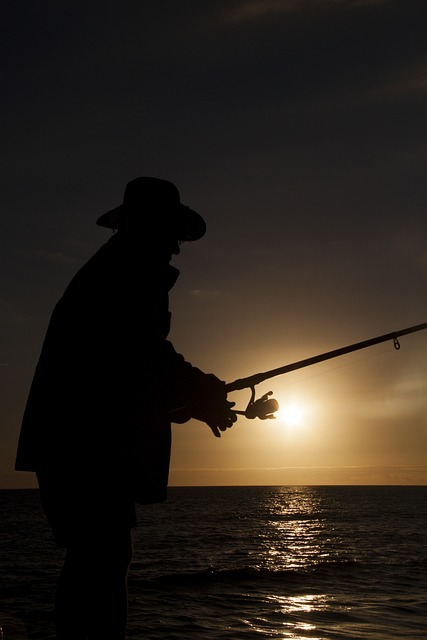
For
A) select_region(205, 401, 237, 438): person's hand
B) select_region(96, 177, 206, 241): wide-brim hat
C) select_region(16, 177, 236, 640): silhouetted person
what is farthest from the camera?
select_region(205, 401, 237, 438): person's hand

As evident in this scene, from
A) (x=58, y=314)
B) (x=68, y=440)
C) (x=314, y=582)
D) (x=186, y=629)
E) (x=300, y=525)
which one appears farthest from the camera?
(x=300, y=525)

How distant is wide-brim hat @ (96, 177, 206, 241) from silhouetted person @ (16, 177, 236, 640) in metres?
0.17

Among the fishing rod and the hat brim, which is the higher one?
the hat brim

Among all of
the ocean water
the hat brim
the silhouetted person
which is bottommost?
the ocean water

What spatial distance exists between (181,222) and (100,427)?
1.17 metres

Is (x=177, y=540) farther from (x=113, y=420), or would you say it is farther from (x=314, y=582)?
(x=113, y=420)

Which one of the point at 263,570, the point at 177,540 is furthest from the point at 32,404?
the point at 177,540

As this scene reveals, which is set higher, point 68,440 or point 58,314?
point 58,314

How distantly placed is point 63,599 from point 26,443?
0.72 metres

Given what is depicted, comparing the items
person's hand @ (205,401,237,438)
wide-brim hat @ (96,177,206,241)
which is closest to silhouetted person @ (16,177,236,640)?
wide-brim hat @ (96,177,206,241)

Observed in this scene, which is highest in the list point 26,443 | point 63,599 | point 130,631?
point 26,443

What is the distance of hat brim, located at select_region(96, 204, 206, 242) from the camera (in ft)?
11.8

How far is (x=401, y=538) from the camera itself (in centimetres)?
3947

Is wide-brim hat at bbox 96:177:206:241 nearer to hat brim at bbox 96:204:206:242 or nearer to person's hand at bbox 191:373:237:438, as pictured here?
hat brim at bbox 96:204:206:242
